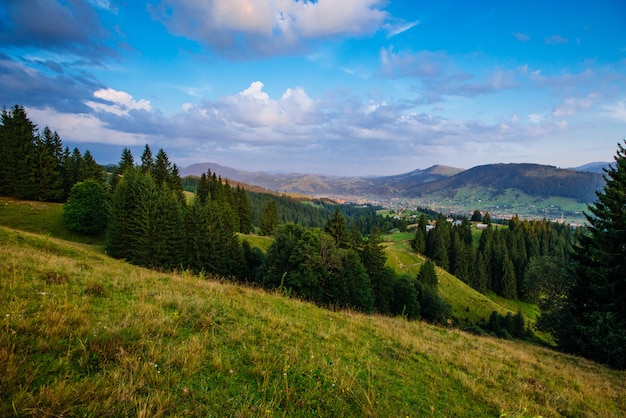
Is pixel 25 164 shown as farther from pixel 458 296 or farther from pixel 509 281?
pixel 509 281

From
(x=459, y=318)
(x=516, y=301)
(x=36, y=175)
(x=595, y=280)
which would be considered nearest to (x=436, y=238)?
(x=516, y=301)

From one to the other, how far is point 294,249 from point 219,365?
29646mm

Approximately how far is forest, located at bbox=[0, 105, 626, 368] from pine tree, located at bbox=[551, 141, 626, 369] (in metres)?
0.07

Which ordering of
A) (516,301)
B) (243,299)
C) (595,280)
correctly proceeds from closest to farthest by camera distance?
(243,299) → (595,280) → (516,301)

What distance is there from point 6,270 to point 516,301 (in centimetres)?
11164

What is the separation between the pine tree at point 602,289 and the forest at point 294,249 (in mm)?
65

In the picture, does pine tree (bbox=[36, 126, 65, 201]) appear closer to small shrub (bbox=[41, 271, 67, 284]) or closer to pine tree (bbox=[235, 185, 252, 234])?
pine tree (bbox=[235, 185, 252, 234])

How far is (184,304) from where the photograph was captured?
23.7 ft

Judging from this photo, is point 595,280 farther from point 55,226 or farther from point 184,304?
point 55,226

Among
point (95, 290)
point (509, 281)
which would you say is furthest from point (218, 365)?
point (509, 281)

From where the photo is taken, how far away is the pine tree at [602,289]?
54.3 ft

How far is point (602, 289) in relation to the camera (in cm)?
1789

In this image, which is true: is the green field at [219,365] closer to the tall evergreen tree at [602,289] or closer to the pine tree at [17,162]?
the tall evergreen tree at [602,289]

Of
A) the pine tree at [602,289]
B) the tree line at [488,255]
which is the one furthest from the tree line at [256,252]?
the tree line at [488,255]
